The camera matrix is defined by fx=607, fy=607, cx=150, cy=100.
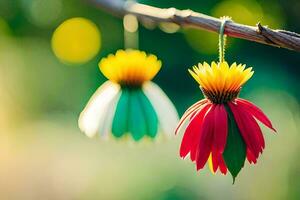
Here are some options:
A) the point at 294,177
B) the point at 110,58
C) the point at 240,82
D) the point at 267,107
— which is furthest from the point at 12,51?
the point at 240,82

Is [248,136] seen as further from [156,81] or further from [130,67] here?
[156,81]

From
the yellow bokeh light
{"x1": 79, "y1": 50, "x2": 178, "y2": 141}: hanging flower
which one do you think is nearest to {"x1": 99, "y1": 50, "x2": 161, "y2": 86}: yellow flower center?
{"x1": 79, "y1": 50, "x2": 178, "y2": 141}: hanging flower

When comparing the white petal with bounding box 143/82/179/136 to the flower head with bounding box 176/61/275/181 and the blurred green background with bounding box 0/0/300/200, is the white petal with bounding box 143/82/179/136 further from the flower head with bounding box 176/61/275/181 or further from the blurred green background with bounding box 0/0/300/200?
the blurred green background with bounding box 0/0/300/200

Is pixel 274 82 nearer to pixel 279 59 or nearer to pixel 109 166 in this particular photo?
pixel 279 59

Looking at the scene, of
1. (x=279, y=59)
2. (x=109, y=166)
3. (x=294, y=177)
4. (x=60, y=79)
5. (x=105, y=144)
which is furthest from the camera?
(x=60, y=79)

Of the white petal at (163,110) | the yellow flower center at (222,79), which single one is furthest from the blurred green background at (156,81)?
the yellow flower center at (222,79)

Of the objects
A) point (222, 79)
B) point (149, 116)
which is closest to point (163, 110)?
point (149, 116)
